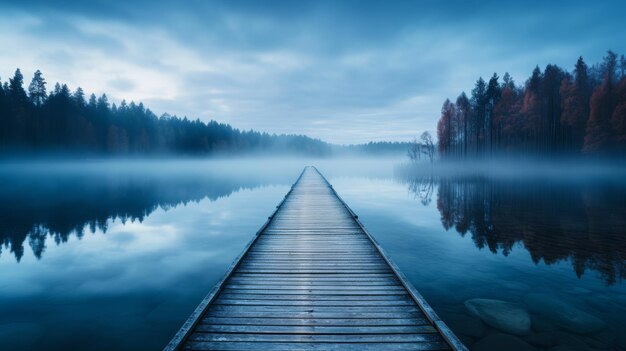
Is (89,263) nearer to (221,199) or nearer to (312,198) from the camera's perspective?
(312,198)

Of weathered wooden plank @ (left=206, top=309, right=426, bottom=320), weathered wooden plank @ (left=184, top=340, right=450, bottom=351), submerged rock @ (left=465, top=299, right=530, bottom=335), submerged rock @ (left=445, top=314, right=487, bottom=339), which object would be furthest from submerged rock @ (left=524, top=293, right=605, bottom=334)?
weathered wooden plank @ (left=184, top=340, right=450, bottom=351)

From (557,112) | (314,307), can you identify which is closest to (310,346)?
(314,307)

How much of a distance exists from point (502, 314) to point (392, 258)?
470 centimetres

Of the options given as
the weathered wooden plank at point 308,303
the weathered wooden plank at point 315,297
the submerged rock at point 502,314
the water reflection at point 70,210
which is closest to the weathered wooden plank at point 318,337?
the weathered wooden plank at point 308,303

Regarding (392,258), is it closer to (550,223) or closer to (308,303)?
(308,303)

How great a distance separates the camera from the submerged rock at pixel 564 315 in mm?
6262

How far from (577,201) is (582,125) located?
34637 mm

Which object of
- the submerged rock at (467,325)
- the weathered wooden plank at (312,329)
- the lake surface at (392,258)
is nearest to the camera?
the weathered wooden plank at (312,329)

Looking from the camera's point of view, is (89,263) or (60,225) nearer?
(89,263)

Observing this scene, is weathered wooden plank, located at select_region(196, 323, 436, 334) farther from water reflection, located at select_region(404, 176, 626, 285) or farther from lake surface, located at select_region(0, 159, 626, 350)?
water reflection, located at select_region(404, 176, 626, 285)

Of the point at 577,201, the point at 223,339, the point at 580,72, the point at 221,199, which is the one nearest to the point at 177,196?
the point at 221,199

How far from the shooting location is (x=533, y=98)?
5125 cm

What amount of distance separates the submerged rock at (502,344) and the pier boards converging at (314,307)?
1621 mm

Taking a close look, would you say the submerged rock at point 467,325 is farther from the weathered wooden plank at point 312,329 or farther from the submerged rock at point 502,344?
the weathered wooden plank at point 312,329
